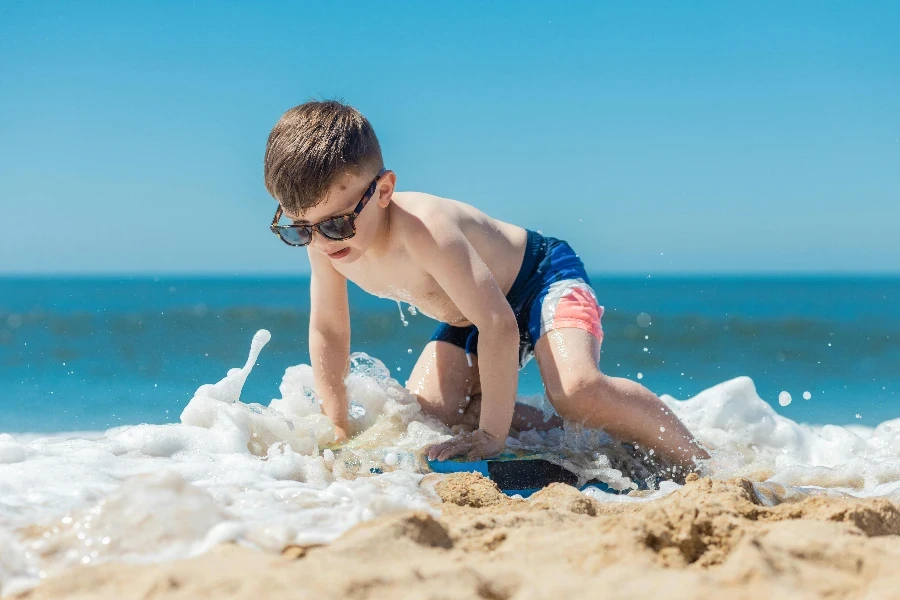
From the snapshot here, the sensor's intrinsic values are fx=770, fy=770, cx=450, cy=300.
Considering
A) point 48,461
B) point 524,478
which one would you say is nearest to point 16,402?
point 48,461

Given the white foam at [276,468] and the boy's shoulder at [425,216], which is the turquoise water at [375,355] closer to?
the white foam at [276,468]

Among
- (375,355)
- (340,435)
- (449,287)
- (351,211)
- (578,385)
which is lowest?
(375,355)

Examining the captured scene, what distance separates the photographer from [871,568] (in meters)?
1.43

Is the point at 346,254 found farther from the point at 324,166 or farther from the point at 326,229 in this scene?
the point at 324,166

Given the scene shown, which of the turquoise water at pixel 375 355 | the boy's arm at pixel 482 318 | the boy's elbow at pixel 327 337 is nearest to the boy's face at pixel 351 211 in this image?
the boy's arm at pixel 482 318

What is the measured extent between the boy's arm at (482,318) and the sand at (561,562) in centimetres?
113

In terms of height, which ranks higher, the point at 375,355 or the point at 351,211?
the point at 351,211

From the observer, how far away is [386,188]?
3014mm

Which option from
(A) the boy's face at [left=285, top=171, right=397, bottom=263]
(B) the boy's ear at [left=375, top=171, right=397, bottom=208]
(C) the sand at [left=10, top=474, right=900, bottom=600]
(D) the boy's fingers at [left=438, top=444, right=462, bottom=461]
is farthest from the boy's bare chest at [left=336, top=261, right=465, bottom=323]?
(C) the sand at [left=10, top=474, right=900, bottom=600]

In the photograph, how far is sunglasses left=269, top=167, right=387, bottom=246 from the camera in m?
2.83

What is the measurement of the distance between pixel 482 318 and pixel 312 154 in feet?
2.88

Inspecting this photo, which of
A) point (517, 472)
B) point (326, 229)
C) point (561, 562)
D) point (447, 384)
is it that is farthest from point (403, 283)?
point (561, 562)

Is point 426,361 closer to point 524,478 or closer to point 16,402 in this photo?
point 524,478

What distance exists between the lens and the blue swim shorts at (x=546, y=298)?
Result: 3418 mm
